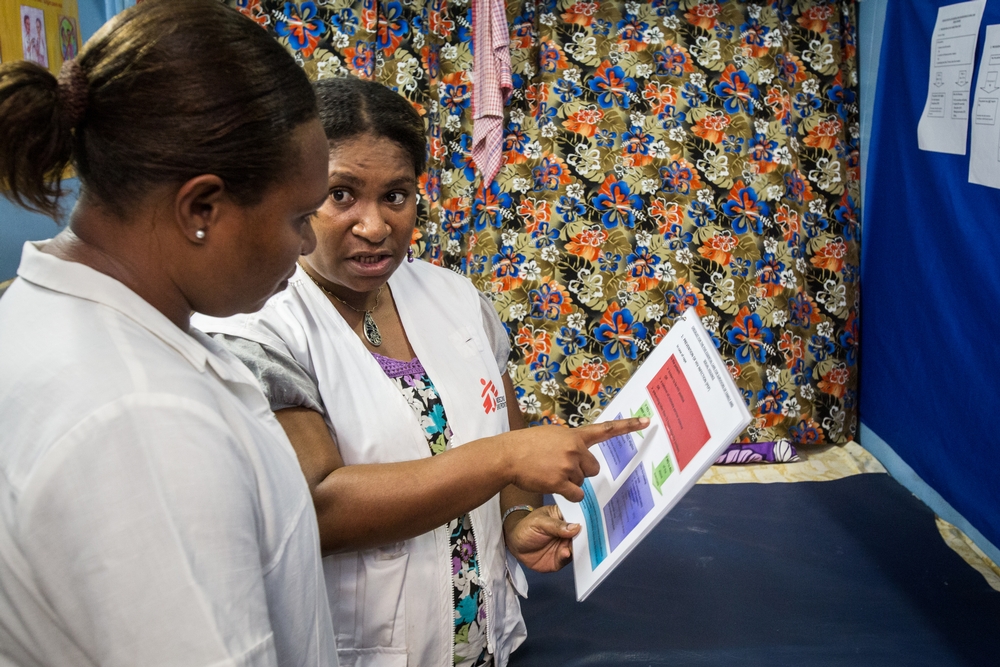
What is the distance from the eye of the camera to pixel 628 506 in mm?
1063

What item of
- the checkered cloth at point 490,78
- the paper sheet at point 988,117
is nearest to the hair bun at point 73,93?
the paper sheet at point 988,117

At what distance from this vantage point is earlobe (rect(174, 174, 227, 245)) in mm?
641

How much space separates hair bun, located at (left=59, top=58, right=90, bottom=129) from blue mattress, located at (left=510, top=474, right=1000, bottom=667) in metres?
1.44

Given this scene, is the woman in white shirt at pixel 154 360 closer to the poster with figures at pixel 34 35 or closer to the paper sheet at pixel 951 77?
the poster with figures at pixel 34 35

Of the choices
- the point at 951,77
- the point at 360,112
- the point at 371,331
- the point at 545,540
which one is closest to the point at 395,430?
the point at 371,331

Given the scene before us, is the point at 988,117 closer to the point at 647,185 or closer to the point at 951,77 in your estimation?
the point at 951,77

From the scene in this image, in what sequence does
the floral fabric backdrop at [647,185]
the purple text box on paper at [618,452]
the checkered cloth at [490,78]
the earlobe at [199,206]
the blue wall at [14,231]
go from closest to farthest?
the earlobe at [199,206] < the purple text box on paper at [618,452] < the blue wall at [14,231] < the checkered cloth at [490,78] < the floral fabric backdrop at [647,185]

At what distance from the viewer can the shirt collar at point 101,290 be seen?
2.00ft

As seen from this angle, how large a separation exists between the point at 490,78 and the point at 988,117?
1.60m

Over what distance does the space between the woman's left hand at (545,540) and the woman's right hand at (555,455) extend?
160mm

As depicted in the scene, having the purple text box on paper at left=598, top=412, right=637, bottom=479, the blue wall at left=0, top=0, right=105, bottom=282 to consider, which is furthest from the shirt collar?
the blue wall at left=0, top=0, right=105, bottom=282

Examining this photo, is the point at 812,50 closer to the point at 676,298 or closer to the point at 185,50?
the point at 676,298

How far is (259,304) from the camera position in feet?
2.44

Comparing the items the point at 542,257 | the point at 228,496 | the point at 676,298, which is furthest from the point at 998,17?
the point at 228,496
